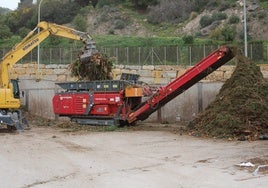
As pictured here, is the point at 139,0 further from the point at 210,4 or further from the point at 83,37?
the point at 83,37

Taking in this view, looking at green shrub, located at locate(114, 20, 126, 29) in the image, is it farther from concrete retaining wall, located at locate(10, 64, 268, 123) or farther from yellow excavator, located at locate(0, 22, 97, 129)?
yellow excavator, located at locate(0, 22, 97, 129)

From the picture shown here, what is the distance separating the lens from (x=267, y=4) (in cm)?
4956

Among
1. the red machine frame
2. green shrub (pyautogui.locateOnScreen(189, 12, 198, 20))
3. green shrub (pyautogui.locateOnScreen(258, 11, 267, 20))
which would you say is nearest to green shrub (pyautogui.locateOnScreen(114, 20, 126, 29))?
green shrub (pyautogui.locateOnScreen(189, 12, 198, 20))

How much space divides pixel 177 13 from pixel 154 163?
43.6m

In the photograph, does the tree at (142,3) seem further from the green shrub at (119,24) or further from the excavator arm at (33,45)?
the excavator arm at (33,45)

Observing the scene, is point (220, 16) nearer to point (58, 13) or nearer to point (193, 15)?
point (193, 15)

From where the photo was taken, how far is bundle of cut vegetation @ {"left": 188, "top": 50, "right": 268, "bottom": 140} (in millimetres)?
16812

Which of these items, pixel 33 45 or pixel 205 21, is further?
pixel 205 21

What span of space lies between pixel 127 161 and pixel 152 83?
16.4 metres

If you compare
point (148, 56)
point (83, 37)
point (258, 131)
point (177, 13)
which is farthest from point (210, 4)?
point (258, 131)

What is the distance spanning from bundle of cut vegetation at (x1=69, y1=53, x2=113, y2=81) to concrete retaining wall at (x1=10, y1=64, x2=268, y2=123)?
141 inches

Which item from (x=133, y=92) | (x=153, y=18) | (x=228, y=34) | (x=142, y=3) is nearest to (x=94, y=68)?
(x=133, y=92)

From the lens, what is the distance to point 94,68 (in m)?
22.9

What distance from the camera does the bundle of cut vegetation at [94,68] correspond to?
74.5 ft
